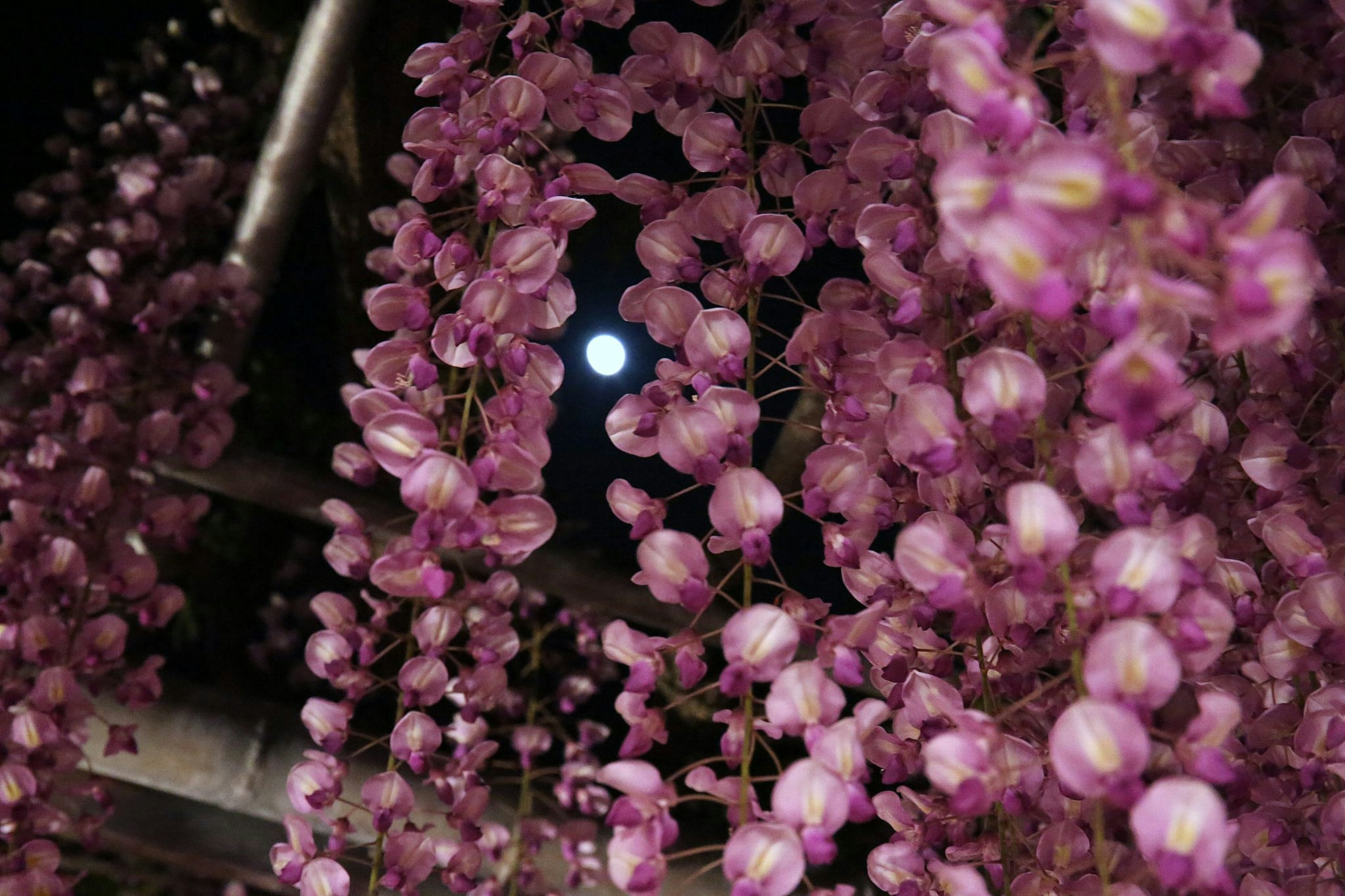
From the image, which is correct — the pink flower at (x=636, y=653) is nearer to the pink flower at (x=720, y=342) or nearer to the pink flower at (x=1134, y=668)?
the pink flower at (x=720, y=342)

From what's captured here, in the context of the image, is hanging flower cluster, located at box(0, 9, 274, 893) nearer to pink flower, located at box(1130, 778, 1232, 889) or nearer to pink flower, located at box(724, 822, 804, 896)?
pink flower, located at box(724, 822, 804, 896)

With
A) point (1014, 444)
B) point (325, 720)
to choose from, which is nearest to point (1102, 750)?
point (1014, 444)

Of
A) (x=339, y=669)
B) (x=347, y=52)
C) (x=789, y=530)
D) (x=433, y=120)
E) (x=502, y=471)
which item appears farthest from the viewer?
(x=789, y=530)

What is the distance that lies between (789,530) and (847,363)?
127cm

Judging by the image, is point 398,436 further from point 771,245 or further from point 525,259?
point 771,245

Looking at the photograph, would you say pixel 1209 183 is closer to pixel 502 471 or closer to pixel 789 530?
pixel 502 471

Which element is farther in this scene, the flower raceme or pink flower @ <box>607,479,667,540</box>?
pink flower @ <box>607,479,667,540</box>

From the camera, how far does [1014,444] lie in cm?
72

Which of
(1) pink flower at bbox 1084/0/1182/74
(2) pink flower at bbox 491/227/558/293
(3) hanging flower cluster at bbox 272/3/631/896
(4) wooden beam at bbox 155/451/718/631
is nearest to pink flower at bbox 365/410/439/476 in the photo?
(3) hanging flower cluster at bbox 272/3/631/896

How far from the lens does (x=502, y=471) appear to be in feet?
2.57

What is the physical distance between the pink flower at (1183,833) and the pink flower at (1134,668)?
0.04 m

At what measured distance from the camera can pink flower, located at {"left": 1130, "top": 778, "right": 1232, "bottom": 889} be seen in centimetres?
46

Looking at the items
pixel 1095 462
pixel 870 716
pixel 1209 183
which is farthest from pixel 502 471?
pixel 1209 183

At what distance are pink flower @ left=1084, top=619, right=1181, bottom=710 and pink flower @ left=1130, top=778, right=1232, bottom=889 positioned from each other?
0.13 ft
